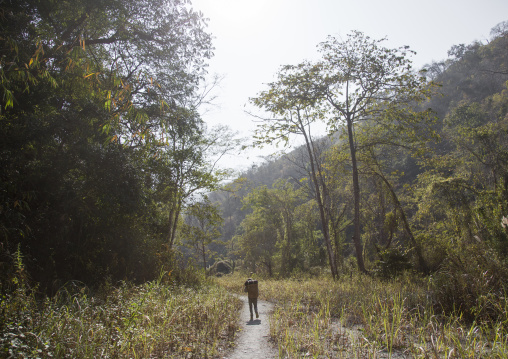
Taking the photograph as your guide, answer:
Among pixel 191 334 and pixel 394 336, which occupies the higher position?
pixel 191 334

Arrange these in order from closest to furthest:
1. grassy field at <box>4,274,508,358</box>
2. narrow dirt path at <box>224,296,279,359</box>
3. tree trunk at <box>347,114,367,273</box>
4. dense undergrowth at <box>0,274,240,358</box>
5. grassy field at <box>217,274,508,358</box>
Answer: dense undergrowth at <box>0,274,240,358</box> < grassy field at <box>4,274,508,358</box> < grassy field at <box>217,274,508,358</box> < narrow dirt path at <box>224,296,279,359</box> < tree trunk at <box>347,114,367,273</box>

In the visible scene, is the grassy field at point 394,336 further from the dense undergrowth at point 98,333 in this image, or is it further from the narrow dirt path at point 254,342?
the dense undergrowth at point 98,333

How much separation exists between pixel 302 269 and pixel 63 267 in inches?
810

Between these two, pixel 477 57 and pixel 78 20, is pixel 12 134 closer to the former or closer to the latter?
pixel 78 20

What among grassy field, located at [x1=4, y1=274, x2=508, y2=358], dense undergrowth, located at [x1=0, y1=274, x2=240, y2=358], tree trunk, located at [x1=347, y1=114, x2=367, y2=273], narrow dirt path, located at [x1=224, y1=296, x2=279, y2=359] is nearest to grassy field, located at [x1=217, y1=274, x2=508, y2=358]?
grassy field, located at [x1=4, y1=274, x2=508, y2=358]

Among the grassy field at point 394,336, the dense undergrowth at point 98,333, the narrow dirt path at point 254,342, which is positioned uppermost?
the dense undergrowth at point 98,333

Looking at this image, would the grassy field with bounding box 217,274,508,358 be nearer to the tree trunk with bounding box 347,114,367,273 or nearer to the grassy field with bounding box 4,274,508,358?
the grassy field with bounding box 4,274,508,358

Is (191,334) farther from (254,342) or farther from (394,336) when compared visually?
(394,336)

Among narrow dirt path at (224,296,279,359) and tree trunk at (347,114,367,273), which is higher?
tree trunk at (347,114,367,273)

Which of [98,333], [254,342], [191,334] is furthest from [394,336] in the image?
[98,333]

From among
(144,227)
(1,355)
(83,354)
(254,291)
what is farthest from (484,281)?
(144,227)

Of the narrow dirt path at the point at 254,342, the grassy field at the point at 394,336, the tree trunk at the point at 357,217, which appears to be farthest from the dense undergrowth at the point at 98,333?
the tree trunk at the point at 357,217

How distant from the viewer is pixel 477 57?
63.4 m

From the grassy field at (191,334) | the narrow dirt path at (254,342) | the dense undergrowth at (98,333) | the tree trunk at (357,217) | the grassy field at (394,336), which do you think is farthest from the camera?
the tree trunk at (357,217)
